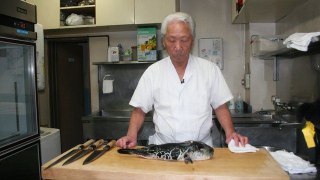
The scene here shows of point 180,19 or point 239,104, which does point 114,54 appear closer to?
point 239,104

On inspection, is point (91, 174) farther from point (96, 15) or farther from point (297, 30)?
point (96, 15)

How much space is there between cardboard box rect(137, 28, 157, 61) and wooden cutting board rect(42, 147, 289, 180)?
2.11 meters

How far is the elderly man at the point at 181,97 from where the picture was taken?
1518mm

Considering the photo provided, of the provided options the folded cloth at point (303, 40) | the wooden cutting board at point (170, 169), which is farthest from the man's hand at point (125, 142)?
the folded cloth at point (303, 40)

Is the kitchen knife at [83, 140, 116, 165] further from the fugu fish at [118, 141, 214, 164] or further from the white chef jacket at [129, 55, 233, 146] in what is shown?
the white chef jacket at [129, 55, 233, 146]

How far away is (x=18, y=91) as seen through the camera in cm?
178

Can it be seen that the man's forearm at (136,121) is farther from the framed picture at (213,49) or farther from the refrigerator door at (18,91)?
the framed picture at (213,49)

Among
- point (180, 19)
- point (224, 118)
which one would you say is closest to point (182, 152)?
point (224, 118)

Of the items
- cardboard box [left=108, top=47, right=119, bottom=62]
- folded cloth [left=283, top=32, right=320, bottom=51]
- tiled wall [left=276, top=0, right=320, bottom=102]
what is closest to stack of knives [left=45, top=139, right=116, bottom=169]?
folded cloth [left=283, top=32, right=320, bottom=51]

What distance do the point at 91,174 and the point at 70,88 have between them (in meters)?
3.41

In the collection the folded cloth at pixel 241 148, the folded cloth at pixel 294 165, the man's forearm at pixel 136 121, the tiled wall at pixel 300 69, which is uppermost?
the tiled wall at pixel 300 69

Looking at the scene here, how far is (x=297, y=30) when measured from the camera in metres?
2.26

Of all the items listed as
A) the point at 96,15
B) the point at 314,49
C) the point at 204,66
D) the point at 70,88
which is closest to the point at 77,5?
the point at 96,15

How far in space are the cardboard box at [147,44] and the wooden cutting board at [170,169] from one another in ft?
6.94
